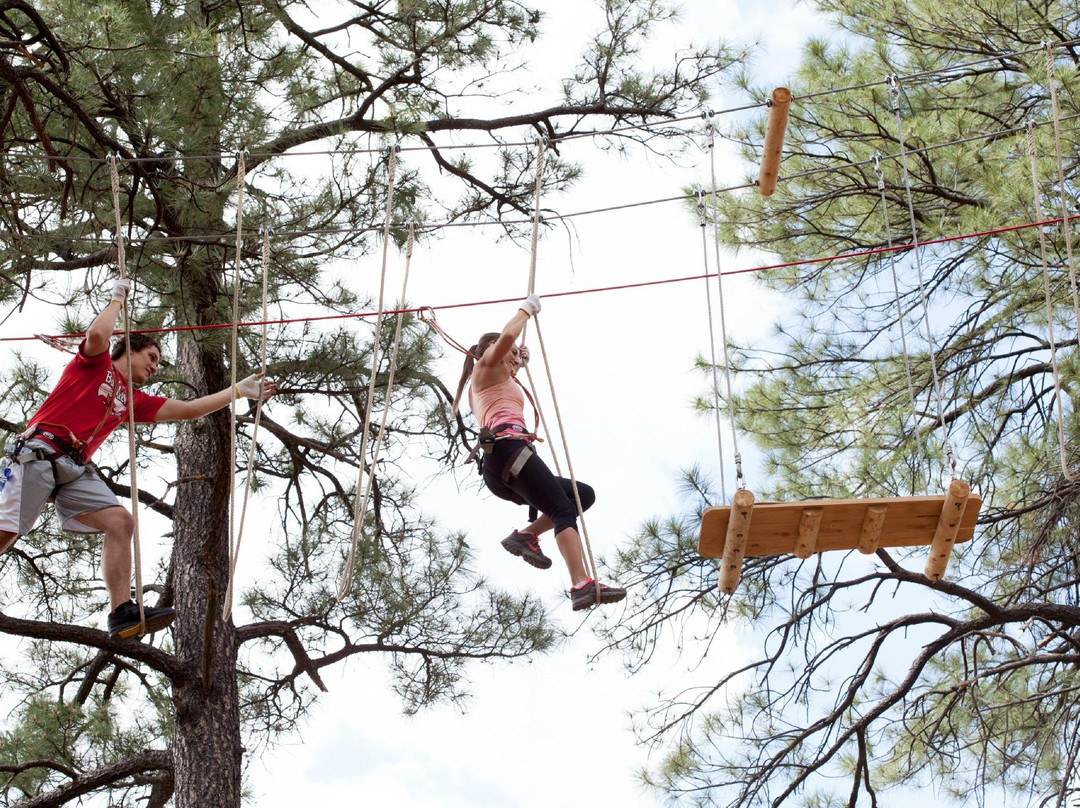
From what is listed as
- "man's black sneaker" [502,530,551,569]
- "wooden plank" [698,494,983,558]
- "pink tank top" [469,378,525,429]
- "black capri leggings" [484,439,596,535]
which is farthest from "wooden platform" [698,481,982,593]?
"pink tank top" [469,378,525,429]

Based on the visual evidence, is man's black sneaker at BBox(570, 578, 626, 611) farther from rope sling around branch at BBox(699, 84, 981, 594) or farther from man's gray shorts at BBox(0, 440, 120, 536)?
man's gray shorts at BBox(0, 440, 120, 536)

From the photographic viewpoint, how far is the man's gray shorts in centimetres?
360

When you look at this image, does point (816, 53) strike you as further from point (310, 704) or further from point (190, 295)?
point (310, 704)

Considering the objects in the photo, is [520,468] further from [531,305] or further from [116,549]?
[116,549]

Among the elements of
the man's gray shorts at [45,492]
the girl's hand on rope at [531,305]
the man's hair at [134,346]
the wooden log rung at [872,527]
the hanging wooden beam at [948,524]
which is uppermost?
the man's hair at [134,346]

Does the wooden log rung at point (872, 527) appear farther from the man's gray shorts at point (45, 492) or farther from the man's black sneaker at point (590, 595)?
the man's gray shorts at point (45, 492)

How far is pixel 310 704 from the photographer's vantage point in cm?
629

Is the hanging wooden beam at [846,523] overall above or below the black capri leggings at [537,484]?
below

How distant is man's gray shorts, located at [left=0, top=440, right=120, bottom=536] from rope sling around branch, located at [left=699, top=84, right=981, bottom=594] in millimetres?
1737

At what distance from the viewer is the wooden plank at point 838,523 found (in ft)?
11.2

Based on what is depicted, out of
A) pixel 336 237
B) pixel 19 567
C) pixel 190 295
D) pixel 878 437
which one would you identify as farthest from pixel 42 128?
pixel 878 437

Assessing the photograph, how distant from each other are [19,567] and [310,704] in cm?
150

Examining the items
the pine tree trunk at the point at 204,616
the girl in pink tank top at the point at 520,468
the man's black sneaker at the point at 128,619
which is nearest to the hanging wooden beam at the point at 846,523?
the girl in pink tank top at the point at 520,468

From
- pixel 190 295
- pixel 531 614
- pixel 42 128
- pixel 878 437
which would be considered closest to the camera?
pixel 42 128
